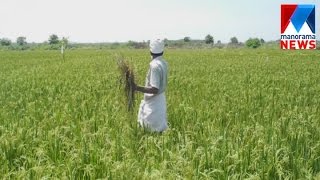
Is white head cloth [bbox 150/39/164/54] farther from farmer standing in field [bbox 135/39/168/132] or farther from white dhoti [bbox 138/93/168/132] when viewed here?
A: white dhoti [bbox 138/93/168/132]

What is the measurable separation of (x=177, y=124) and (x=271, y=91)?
15.5ft

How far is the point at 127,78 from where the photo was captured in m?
5.77

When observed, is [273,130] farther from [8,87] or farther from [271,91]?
[8,87]

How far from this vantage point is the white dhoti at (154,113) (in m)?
5.75

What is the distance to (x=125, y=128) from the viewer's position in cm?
564

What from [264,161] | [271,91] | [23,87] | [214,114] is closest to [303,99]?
[271,91]

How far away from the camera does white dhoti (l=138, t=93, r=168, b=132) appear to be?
5.75 meters

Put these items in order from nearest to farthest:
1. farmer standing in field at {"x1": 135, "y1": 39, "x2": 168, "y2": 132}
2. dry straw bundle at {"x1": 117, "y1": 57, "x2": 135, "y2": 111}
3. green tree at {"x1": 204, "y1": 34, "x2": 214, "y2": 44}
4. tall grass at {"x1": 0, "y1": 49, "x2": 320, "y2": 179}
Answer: tall grass at {"x1": 0, "y1": 49, "x2": 320, "y2": 179}, farmer standing in field at {"x1": 135, "y1": 39, "x2": 168, "y2": 132}, dry straw bundle at {"x1": 117, "y1": 57, "x2": 135, "y2": 111}, green tree at {"x1": 204, "y1": 34, "x2": 214, "y2": 44}

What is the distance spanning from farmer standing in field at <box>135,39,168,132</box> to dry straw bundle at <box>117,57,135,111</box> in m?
0.12

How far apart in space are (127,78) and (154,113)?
0.59 metres

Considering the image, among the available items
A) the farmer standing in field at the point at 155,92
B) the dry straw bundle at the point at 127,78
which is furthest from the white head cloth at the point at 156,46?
the dry straw bundle at the point at 127,78

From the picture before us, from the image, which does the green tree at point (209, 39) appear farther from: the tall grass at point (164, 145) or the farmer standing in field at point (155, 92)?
the farmer standing in field at point (155, 92)

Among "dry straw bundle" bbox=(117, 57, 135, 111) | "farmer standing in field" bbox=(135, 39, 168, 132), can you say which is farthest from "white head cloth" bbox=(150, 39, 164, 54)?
"dry straw bundle" bbox=(117, 57, 135, 111)

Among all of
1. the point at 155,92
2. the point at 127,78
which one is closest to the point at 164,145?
the point at 155,92
